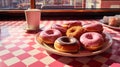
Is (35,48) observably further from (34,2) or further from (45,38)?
(34,2)

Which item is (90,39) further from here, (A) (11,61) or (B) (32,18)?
(B) (32,18)

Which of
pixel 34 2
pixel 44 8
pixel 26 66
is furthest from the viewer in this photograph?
pixel 44 8

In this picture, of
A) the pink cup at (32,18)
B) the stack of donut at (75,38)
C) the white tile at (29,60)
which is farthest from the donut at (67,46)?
the pink cup at (32,18)

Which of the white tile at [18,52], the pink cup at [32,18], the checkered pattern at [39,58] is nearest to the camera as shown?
the checkered pattern at [39,58]

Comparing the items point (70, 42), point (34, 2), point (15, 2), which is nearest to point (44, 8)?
point (34, 2)

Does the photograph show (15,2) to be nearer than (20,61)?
No

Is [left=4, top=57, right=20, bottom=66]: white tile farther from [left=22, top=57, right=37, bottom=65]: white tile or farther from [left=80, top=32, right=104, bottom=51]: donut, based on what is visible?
[left=80, top=32, right=104, bottom=51]: donut

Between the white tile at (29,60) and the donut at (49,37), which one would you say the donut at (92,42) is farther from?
the white tile at (29,60)

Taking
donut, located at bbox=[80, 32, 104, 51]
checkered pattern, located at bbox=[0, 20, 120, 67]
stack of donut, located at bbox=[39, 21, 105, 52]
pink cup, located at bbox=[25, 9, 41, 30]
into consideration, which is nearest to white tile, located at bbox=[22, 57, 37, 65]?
checkered pattern, located at bbox=[0, 20, 120, 67]
